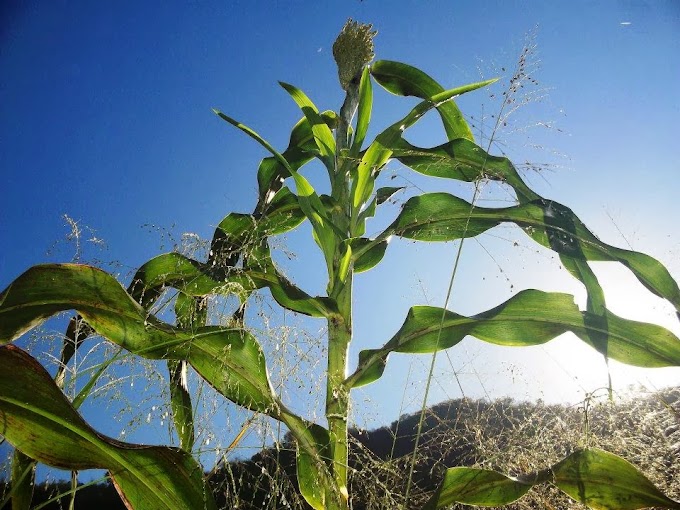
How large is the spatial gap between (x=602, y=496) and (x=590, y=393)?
0.77 ft

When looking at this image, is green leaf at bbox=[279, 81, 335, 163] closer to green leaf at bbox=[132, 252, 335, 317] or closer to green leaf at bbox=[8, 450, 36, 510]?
green leaf at bbox=[132, 252, 335, 317]

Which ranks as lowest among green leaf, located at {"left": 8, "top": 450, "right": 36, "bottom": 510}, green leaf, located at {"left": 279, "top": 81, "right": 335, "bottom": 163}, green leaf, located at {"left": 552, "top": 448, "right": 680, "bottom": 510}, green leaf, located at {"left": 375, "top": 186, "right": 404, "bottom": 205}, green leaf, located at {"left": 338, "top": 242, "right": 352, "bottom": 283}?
green leaf, located at {"left": 552, "top": 448, "right": 680, "bottom": 510}

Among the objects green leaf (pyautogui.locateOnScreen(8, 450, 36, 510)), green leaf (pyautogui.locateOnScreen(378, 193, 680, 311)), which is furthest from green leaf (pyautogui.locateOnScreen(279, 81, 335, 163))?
green leaf (pyautogui.locateOnScreen(8, 450, 36, 510))

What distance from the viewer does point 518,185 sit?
1.60 m

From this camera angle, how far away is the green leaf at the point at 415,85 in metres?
1.95

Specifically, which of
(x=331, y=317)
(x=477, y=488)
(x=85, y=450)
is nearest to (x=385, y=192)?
(x=331, y=317)

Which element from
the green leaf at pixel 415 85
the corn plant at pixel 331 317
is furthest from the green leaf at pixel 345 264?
the green leaf at pixel 415 85

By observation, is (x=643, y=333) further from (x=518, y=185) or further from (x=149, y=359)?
(x=149, y=359)

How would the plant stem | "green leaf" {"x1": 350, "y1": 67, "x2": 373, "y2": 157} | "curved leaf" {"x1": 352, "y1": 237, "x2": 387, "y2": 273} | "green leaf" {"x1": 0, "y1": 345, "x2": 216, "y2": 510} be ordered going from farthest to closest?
1. "green leaf" {"x1": 350, "y1": 67, "x2": 373, "y2": 157}
2. "curved leaf" {"x1": 352, "y1": 237, "x2": 387, "y2": 273}
3. the plant stem
4. "green leaf" {"x1": 0, "y1": 345, "x2": 216, "y2": 510}

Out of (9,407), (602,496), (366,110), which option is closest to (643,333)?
(602,496)

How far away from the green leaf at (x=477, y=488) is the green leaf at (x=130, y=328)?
0.44 meters

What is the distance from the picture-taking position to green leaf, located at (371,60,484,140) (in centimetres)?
195

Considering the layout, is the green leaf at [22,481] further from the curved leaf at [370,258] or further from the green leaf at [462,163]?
the green leaf at [462,163]

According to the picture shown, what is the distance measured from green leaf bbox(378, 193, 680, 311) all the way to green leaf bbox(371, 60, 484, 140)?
45cm
